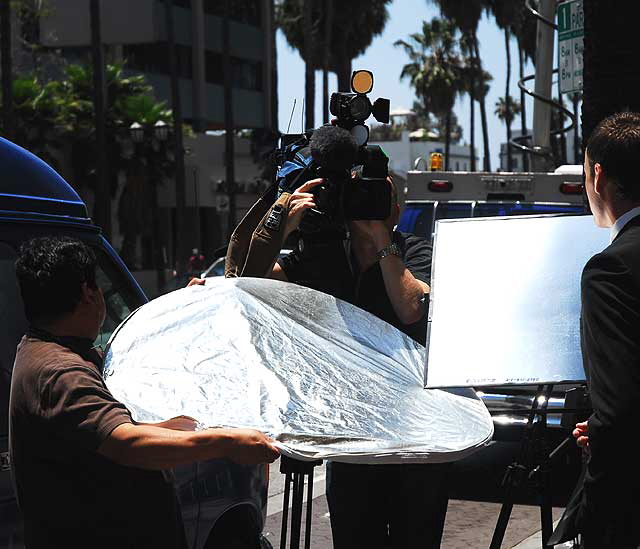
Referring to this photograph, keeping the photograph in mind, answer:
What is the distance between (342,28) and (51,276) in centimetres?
4507

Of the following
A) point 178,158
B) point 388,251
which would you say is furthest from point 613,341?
point 178,158

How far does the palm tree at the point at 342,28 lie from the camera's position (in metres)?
46.4

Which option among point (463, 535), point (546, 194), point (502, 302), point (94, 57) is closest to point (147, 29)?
point (94, 57)

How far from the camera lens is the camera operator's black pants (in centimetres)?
414

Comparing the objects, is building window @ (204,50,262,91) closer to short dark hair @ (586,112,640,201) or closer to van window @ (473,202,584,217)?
van window @ (473,202,584,217)

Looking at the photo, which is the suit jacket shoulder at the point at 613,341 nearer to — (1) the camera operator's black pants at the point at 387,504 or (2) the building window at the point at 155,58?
(1) the camera operator's black pants at the point at 387,504

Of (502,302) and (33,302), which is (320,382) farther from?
(33,302)

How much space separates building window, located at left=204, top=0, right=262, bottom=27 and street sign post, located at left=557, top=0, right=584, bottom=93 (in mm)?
38873

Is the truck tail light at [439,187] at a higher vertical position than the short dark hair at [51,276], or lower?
lower

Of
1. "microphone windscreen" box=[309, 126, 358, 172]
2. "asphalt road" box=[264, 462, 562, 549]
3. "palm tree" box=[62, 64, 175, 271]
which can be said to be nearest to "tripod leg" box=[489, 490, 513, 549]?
"microphone windscreen" box=[309, 126, 358, 172]

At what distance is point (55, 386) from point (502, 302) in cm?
162

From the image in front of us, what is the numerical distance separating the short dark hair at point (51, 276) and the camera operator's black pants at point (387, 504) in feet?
5.02

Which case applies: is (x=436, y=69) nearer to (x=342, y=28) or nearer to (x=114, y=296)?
(x=342, y=28)

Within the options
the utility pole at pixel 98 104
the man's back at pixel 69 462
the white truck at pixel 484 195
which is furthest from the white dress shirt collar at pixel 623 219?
the utility pole at pixel 98 104
